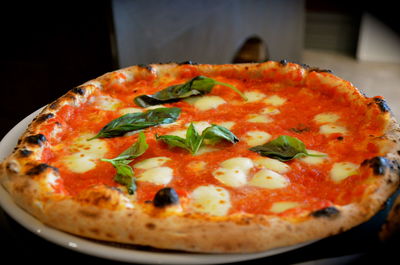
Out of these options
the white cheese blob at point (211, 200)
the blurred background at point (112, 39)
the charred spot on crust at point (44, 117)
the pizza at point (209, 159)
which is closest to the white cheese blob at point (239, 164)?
the pizza at point (209, 159)

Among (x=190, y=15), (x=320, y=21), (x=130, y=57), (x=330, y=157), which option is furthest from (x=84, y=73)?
(x=320, y=21)

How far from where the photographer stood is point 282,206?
117 centimetres

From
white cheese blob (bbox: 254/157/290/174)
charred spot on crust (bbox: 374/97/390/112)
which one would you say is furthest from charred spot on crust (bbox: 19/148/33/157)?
charred spot on crust (bbox: 374/97/390/112)

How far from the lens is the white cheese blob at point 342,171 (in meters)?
1.28

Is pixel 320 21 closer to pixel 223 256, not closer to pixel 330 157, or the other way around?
pixel 330 157

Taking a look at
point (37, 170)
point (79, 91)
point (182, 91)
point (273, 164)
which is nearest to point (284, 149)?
point (273, 164)

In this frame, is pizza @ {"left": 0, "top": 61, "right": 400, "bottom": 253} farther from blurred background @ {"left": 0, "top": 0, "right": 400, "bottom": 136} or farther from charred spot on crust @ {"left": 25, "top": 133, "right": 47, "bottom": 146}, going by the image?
blurred background @ {"left": 0, "top": 0, "right": 400, "bottom": 136}

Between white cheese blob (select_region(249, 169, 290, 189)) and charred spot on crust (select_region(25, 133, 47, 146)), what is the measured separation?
0.57 m

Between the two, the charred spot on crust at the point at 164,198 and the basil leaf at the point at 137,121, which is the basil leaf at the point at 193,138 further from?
the charred spot on crust at the point at 164,198

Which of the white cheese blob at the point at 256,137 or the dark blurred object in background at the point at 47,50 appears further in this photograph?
the dark blurred object in background at the point at 47,50

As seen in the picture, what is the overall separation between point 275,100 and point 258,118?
167 millimetres

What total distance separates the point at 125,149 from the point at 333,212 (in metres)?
0.63

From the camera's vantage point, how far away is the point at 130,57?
2.96 m

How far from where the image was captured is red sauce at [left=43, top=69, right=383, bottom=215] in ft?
4.00
